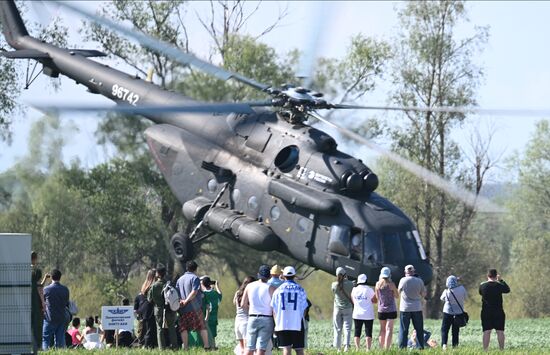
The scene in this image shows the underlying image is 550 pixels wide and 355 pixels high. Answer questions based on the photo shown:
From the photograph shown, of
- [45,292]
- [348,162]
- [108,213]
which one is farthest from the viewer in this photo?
[108,213]

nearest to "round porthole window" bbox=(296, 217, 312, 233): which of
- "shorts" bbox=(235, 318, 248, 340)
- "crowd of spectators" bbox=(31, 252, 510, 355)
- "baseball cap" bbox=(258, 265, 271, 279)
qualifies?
"crowd of spectators" bbox=(31, 252, 510, 355)

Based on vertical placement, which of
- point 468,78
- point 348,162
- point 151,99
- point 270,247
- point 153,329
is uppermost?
point 468,78

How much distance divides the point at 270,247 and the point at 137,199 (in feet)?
79.6

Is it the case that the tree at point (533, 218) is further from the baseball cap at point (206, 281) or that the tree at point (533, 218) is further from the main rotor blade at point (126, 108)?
the baseball cap at point (206, 281)

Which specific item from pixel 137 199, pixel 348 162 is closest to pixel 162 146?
pixel 348 162

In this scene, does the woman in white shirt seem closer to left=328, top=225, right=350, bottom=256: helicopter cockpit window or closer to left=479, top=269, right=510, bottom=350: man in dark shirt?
left=479, top=269, right=510, bottom=350: man in dark shirt

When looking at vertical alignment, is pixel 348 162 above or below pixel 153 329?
above

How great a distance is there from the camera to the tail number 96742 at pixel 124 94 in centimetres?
3438

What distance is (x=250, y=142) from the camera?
101 feet

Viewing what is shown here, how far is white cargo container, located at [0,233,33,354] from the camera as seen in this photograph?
19.3m

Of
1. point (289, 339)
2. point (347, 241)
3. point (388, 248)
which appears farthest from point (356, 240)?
point (289, 339)

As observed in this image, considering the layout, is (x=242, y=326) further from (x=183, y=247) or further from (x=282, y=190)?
(x=183, y=247)

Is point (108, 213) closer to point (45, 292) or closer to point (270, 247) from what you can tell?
point (270, 247)

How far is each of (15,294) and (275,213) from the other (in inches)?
460
